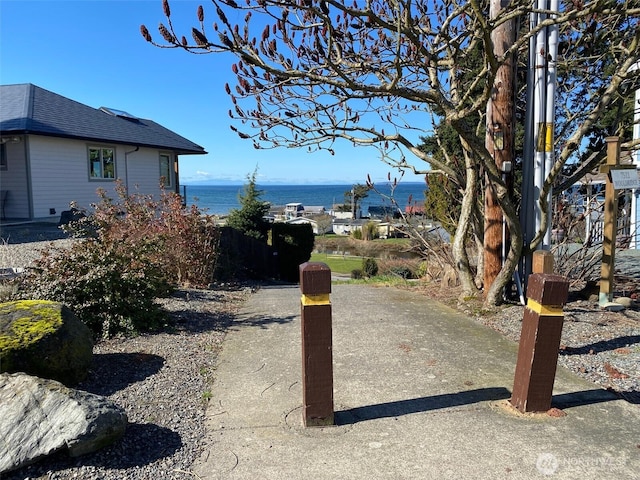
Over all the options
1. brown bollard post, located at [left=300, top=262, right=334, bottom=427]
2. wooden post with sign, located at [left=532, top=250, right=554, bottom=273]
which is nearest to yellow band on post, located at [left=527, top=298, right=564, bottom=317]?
wooden post with sign, located at [left=532, top=250, right=554, bottom=273]

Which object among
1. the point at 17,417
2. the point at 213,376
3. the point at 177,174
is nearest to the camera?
the point at 17,417

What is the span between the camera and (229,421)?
11.5 ft

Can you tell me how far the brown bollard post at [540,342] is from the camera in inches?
134

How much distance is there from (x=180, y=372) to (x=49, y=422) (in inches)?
59.8

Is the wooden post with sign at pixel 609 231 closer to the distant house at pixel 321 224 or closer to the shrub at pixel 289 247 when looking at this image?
the shrub at pixel 289 247

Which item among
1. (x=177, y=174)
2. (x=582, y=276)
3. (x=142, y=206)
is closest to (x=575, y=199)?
(x=582, y=276)

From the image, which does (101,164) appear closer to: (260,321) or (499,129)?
(260,321)

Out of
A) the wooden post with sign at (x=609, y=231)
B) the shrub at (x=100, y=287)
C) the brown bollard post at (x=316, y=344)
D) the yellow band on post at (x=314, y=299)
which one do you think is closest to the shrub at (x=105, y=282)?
the shrub at (x=100, y=287)

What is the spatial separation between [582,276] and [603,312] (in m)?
1.21

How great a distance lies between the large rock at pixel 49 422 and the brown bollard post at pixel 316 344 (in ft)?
4.07

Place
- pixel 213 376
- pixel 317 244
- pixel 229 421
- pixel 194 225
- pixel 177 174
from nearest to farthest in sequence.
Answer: pixel 229 421, pixel 213 376, pixel 194 225, pixel 177 174, pixel 317 244

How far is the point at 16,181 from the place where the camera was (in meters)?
16.2

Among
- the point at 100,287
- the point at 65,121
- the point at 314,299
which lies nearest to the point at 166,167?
the point at 65,121

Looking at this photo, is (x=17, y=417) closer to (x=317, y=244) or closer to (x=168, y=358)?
(x=168, y=358)
